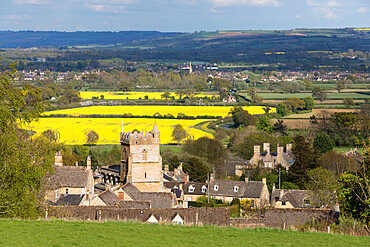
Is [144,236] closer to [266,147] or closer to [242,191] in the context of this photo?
[242,191]

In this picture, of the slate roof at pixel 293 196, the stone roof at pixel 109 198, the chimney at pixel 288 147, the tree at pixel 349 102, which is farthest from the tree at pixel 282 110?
the stone roof at pixel 109 198

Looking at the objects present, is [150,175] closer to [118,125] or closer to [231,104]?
[118,125]

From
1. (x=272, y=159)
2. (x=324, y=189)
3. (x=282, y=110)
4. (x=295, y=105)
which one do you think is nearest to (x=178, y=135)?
(x=272, y=159)

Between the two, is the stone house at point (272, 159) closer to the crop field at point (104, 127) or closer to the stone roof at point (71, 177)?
the stone roof at point (71, 177)

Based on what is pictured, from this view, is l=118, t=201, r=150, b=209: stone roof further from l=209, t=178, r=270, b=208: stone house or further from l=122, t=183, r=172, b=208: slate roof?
l=209, t=178, r=270, b=208: stone house

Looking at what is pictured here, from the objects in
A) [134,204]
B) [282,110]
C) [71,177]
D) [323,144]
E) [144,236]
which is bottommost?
[282,110]
